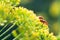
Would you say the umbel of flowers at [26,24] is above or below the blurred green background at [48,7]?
below

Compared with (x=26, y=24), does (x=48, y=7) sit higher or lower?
higher

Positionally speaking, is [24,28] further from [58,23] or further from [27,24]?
[58,23]

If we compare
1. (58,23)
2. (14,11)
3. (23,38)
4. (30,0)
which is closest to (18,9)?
(14,11)

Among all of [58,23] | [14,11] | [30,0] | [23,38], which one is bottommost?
[23,38]

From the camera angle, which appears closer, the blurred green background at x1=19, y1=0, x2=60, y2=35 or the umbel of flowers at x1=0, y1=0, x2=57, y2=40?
the umbel of flowers at x1=0, y1=0, x2=57, y2=40

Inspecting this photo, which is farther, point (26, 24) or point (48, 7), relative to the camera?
point (48, 7)

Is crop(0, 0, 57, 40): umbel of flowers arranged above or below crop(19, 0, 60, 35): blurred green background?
below

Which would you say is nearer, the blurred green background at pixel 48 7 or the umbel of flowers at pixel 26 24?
the umbel of flowers at pixel 26 24

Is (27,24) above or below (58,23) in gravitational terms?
below

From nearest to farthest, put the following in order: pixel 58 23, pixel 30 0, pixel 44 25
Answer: pixel 44 25
pixel 58 23
pixel 30 0

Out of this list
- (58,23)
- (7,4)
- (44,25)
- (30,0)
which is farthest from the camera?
(30,0)

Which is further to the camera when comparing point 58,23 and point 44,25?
point 58,23
